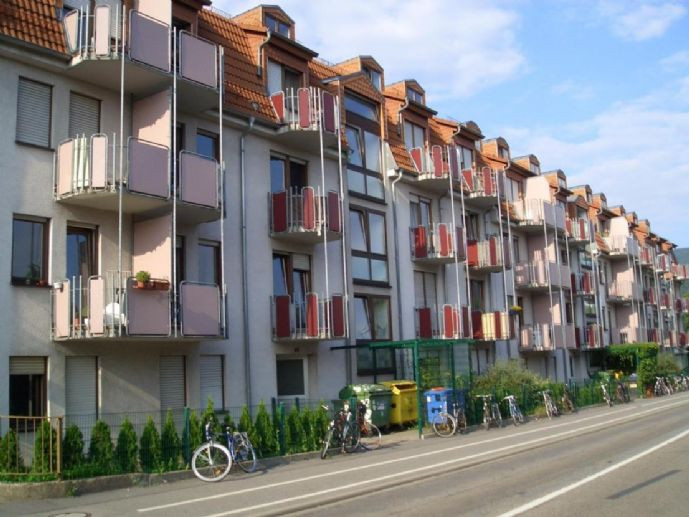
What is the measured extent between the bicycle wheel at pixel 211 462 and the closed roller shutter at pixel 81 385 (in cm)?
274

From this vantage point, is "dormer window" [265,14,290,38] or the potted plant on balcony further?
"dormer window" [265,14,290,38]

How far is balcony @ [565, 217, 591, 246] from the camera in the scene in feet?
136

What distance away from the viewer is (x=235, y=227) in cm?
1948

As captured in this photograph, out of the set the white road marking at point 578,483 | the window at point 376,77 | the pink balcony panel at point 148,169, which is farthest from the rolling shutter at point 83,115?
the window at point 376,77

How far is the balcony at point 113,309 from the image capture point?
1439 centimetres

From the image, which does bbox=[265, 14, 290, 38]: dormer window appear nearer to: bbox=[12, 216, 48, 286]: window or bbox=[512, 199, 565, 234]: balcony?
bbox=[12, 216, 48, 286]: window

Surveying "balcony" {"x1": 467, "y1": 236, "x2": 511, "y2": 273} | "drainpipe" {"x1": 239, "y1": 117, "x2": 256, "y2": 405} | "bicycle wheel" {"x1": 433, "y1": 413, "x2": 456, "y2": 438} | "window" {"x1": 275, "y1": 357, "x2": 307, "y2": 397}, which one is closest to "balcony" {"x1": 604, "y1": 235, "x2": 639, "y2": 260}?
"balcony" {"x1": 467, "y1": 236, "x2": 511, "y2": 273}

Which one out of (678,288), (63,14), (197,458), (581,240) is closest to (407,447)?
(197,458)

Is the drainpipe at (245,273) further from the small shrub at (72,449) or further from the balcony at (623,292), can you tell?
the balcony at (623,292)

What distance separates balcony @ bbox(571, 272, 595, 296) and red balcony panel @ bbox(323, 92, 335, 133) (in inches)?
930

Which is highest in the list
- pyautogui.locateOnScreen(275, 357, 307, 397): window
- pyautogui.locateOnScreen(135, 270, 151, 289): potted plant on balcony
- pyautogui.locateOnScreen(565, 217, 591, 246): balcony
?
pyautogui.locateOnScreen(565, 217, 591, 246): balcony

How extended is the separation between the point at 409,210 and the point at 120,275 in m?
14.3

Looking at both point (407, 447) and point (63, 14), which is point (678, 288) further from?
point (63, 14)

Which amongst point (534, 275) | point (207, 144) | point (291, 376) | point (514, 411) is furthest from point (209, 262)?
point (534, 275)
